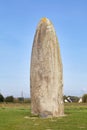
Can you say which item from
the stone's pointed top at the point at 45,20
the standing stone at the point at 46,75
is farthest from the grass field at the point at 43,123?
the stone's pointed top at the point at 45,20

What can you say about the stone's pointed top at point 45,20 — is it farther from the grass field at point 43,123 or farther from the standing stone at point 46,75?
the grass field at point 43,123

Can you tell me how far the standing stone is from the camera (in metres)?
22.6

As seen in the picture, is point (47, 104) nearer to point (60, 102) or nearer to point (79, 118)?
point (60, 102)

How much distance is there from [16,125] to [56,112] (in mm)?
4405

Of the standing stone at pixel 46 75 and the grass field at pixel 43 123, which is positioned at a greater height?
the standing stone at pixel 46 75

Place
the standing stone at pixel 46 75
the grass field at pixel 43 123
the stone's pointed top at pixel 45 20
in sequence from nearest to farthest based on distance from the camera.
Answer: the grass field at pixel 43 123 → the standing stone at pixel 46 75 → the stone's pointed top at pixel 45 20

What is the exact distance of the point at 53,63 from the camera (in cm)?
2277

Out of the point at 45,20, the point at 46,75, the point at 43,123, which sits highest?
the point at 45,20

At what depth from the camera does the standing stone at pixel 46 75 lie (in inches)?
890

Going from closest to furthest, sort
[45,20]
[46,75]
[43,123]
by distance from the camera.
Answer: [43,123], [46,75], [45,20]

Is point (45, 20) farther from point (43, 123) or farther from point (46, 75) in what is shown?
point (43, 123)

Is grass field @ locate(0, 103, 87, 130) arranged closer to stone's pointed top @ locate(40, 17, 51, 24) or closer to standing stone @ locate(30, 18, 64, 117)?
standing stone @ locate(30, 18, 64, 117)

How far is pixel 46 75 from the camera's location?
2261 centimetres

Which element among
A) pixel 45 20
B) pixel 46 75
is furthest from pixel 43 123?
pixel 45 20
